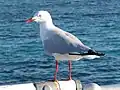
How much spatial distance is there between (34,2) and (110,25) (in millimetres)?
15574

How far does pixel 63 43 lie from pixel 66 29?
24078 millimetres

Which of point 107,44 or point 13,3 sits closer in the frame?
point 107,44

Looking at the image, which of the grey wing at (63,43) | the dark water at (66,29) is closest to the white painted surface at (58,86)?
the grey wing at (63,43)

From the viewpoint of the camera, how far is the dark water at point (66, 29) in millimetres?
19047

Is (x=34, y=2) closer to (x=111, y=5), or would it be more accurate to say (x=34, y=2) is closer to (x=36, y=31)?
(x=111, y=5)

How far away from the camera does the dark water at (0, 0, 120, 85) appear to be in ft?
62.5

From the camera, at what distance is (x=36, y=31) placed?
96.5ft

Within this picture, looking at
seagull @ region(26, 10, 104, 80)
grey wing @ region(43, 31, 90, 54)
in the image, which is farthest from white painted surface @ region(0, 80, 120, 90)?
grey wing @ region(43, 31, 90, 54)

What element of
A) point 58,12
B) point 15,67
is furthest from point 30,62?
point 58,12

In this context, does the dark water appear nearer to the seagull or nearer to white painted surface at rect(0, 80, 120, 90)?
the seagull

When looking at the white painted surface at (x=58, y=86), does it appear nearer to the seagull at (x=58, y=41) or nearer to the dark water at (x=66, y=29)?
the seagull at (x=58, y=41)

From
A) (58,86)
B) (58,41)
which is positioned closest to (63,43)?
(58,41)

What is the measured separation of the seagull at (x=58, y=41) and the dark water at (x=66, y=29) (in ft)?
35.7

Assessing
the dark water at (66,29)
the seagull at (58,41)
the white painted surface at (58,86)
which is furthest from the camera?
the dark water at (66,29)
